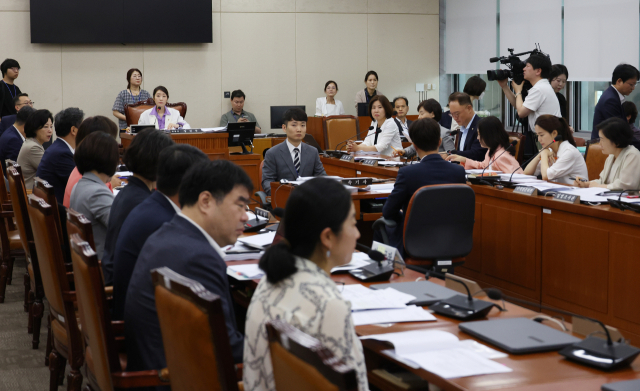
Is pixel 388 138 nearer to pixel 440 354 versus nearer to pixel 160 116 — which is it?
pixel 160 116

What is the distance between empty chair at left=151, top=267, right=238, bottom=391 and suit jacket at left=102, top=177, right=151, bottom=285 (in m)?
1.27

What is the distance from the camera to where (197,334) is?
1.42 metres

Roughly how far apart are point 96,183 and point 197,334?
203 centimetres

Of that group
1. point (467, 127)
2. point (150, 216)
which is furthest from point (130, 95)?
point (150, 216)

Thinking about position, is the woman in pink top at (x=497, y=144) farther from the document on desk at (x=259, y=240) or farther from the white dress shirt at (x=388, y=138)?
the document on desk at (x=259, y=240)

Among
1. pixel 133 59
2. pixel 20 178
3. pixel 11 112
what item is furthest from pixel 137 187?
pixel 133 59

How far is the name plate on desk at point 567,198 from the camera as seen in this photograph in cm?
375

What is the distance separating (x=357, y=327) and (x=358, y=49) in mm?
9443

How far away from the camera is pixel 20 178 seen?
3.44 m

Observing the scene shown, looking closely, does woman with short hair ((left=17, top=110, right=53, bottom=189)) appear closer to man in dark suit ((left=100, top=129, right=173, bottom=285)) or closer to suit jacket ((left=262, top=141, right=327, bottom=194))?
suit jacket ((left=262, top=141, right=327, bottom=194))

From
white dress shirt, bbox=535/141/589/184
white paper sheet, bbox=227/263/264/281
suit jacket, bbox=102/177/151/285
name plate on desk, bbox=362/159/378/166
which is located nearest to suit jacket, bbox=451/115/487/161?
name plate on desk, bbox=362/159/378/166

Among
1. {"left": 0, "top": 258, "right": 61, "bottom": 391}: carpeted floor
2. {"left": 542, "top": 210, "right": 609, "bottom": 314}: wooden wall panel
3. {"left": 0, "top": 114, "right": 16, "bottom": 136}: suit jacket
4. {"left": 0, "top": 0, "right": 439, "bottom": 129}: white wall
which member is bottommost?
{"left": 0, "top": 258, "right": 61, "bottom": 391}: carpeted floor

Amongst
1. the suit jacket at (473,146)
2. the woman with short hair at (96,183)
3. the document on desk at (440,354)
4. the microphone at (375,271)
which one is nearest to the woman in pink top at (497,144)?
the suit jacket at (473,146)

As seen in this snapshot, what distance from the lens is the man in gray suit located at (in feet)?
16.7
